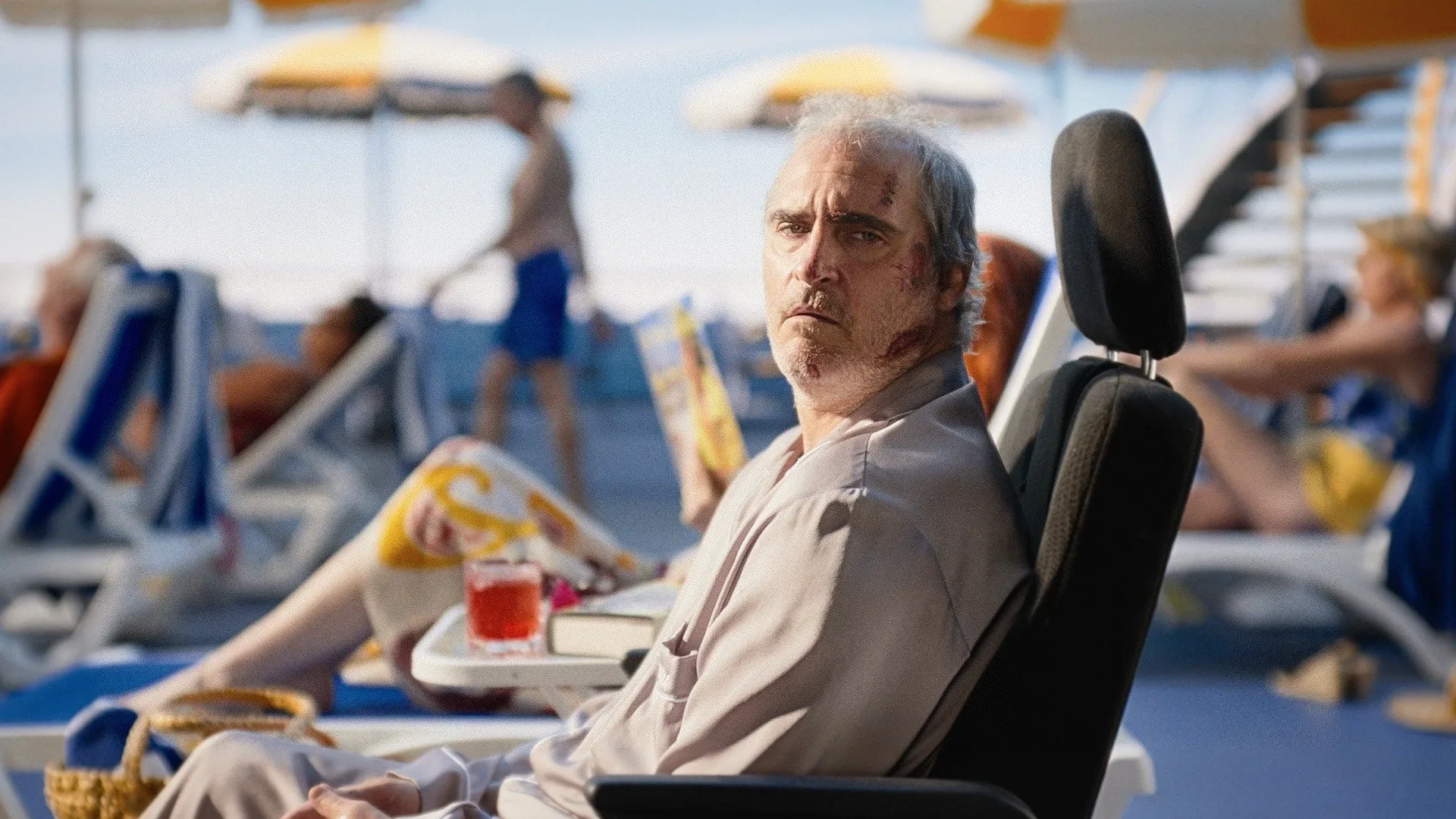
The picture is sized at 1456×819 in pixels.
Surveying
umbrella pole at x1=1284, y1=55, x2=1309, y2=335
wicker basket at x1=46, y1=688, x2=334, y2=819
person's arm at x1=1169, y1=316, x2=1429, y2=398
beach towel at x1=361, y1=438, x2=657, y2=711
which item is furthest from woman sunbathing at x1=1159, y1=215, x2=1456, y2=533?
wicker basket at x1=46, y1=688, x2=334, y2=819

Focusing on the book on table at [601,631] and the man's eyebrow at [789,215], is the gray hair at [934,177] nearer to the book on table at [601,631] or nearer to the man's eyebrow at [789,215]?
the man's eyebrow at [789,215]

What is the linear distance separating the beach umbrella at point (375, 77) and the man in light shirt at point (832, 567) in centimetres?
927

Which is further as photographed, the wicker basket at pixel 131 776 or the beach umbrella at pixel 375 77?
the beach umbrella at pixel 375 77

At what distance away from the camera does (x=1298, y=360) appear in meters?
4.43

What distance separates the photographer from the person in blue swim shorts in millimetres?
6203

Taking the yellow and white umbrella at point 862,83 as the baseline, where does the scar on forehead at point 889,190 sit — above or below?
above

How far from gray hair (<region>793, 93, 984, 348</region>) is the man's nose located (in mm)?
102

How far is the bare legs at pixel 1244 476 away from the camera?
4375 mm

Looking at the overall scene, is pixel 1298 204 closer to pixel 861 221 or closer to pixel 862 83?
pixel 862 83

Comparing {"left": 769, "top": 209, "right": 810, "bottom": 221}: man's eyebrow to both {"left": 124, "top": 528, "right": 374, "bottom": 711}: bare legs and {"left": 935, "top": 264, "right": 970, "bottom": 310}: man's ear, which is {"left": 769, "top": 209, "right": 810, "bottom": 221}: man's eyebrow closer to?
{"left": 935, "top": 264, "right": 970, "bottom": 310}: man's ear

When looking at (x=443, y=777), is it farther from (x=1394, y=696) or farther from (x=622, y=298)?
(x=622, y=298)

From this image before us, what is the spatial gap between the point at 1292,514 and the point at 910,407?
3.35 m

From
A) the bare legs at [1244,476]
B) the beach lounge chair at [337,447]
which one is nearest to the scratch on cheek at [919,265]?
the bare legs at [1244,476]

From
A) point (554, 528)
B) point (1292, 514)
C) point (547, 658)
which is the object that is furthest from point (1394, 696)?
point (547, 658)
